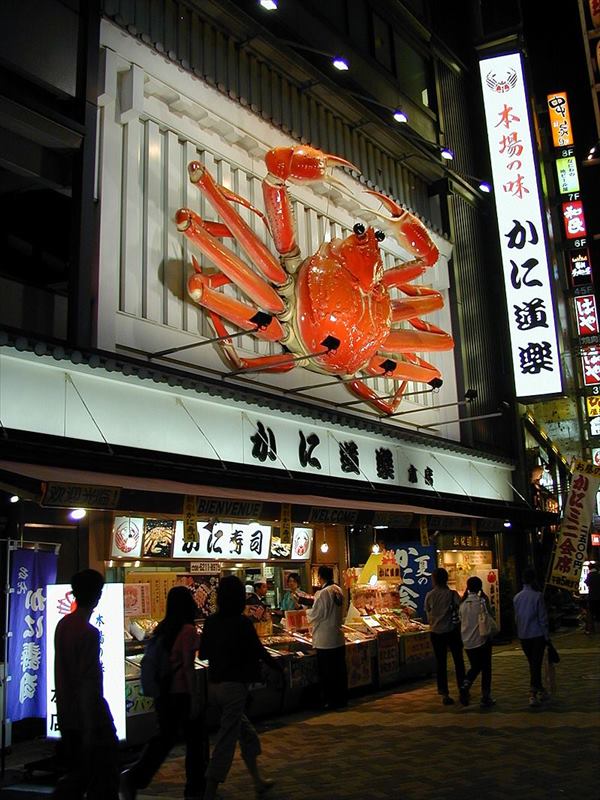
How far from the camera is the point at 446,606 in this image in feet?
34.7

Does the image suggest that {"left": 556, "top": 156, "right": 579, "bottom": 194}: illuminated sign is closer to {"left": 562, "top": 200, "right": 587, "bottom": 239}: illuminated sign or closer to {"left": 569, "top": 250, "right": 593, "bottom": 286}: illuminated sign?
{"left": 562, "top": 200, "right": 587, "bottom": 239}: illuminated sign

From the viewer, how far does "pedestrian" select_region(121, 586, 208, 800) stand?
19.1ft

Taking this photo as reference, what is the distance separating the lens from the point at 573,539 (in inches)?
582

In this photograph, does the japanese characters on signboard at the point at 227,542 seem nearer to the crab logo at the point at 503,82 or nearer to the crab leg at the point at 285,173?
the crab leg at the point at 285,173

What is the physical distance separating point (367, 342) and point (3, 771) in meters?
8.05

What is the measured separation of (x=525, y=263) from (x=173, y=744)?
46.1 ft

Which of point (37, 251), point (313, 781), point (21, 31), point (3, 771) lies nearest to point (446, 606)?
point (313, 781)

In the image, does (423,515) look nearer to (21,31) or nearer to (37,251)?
(37,251)

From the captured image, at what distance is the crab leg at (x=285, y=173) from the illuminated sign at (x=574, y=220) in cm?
1472

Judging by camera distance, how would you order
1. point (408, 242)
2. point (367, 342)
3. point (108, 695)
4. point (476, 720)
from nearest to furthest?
point (108, 695), point (476, 720), point (367, 342), point (408, 242)

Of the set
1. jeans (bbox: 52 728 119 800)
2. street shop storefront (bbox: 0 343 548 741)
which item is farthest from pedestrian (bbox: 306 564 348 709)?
jeans (bbox: 52 728 119 800)

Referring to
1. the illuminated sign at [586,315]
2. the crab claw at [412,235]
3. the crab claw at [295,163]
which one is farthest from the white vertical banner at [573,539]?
the illuminated sign at [586,315]

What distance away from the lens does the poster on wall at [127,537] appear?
9.70 m

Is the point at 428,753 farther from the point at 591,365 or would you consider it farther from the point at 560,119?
the point at 560,119
